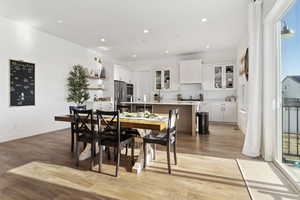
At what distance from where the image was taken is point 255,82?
300 centimetres

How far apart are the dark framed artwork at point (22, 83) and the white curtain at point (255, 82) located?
527 centimetres

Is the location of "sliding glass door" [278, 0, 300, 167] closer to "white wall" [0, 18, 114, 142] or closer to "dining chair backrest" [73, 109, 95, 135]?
"dining chair backrest" [73, 109, 95, 135]

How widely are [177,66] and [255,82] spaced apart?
15.1 feet

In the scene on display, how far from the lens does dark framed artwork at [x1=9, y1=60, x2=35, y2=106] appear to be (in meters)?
4.06

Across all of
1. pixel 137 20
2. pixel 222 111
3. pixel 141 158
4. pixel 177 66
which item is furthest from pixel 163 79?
pixel 141 158

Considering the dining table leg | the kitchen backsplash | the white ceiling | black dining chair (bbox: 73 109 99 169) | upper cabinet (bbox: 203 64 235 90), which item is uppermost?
the white ceiling

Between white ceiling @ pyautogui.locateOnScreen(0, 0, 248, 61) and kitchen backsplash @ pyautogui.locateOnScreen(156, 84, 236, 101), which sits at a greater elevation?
white ceiling @ pyautogui.locateOnScreen(0, 0, 248, 61)

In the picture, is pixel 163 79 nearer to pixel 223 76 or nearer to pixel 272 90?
pixel 223 76

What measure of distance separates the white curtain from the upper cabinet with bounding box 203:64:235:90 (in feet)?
12.1

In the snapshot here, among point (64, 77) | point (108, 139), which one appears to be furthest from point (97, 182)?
point (64, 77)

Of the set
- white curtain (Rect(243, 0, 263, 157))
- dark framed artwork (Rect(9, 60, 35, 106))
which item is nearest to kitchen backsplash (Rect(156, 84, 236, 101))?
white curtain (Rect(243, 0, 263, 157))

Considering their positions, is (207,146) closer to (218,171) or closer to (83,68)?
(218,171)

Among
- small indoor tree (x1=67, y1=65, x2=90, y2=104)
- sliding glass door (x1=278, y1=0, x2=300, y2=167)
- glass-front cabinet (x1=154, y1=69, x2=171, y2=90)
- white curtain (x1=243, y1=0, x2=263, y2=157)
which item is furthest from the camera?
glass-front cabinet (x1=154, y1=69, x2=171, y2=90)

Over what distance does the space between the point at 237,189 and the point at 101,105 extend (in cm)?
524
